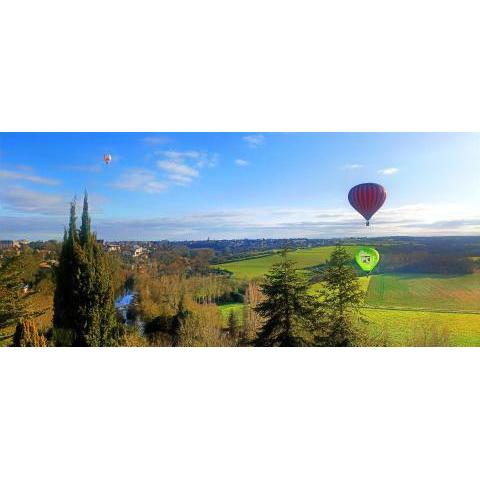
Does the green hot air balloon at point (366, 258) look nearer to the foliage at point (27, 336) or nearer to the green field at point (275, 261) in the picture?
the green field at point (275, 261)

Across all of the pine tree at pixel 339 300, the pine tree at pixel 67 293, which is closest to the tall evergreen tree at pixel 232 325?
the pine tree at pixel 339 300

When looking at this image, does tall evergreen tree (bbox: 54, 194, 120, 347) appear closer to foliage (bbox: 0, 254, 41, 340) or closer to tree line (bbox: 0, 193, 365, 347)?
tree line (bbox: 0, 193, 365, 347)

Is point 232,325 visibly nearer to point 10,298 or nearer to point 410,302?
point 410,302

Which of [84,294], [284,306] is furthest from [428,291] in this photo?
[84,294]

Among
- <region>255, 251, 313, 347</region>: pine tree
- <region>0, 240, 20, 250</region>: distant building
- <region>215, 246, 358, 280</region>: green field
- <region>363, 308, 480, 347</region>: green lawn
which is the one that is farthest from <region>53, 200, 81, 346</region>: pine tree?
<region>363, 308, 480, 347</region>: green lawn
